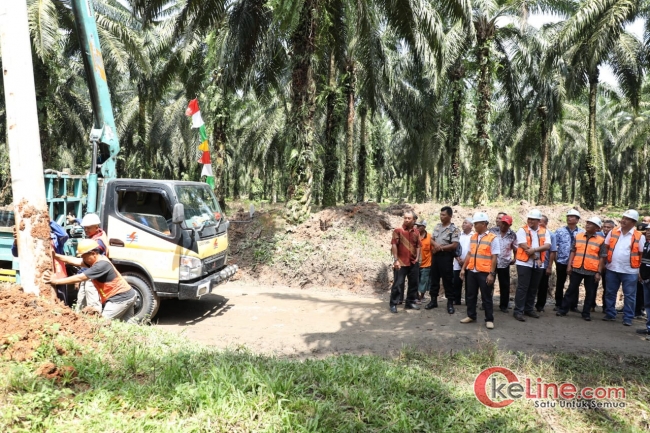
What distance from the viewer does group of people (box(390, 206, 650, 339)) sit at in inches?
259

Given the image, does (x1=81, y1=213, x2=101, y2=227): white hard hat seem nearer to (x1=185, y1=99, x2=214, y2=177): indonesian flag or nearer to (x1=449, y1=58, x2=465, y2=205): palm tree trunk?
(x1=185, y1=99, x2=214, y2=177): indonesian flag

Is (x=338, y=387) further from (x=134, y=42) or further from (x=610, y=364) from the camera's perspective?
(x=134, y=42)

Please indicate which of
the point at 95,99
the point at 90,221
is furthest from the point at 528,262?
the point at 95,99

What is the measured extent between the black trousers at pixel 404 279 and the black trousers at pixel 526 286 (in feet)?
5.42

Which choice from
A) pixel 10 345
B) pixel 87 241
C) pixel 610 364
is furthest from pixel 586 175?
pixel 10 345

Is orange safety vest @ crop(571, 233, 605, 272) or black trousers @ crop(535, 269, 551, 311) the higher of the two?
orange safety vest @ crop(571, 233, 605, 272)

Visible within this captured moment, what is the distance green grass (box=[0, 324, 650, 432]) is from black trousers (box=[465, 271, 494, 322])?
1.87 meters

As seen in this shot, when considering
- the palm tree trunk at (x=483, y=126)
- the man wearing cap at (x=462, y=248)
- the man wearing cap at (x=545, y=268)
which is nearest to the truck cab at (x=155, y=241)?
the man wearing cap at (x=462, y=248)

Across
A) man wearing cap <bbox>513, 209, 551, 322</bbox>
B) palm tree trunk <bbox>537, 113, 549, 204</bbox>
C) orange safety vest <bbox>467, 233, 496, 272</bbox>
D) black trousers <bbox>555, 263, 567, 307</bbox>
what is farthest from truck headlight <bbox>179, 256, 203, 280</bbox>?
palm tree trunk <bbox>537, 113, 549, 204</bbox>

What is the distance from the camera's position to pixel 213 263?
6.96 meters

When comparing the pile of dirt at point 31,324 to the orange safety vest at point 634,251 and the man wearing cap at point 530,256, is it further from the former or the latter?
the orange safety vest at point 634,251

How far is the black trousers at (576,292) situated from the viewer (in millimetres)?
7164

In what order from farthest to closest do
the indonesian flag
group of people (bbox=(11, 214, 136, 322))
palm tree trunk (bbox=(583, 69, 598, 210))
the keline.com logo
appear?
1. palm tree trunk (bbox=(583, 69, 598, 210))
2. the indonesian flag
3. group of people (bbox=(11, 214, 136, 322))
4. the keline.com logo

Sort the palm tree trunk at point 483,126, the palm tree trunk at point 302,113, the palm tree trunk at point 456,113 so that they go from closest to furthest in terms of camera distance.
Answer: the palm tree trunk at point 302,113
the palm tree trunk at point 483,126
the palm tree trunk at point 456,113
